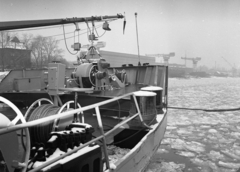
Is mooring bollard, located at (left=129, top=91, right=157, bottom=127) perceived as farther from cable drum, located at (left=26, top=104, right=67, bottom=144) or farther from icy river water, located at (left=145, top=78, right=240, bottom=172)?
cable drum, located at (left=26, top=104, right=67, bottom=144)

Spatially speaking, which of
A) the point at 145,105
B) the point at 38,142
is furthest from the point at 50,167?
the point at 145,105

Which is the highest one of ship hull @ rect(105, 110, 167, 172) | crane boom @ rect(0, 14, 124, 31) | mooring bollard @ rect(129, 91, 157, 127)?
crane boom @ rect(0, 14, 124, 31)

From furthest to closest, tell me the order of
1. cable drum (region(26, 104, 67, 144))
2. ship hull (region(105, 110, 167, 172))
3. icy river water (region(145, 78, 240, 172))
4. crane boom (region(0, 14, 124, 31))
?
crane boom (region(0, 14, 124, 31)) < icy river water (region(145, 78, 240, 172)) < ship hull (region(105, 110, 167, 172)) < cable drum (region(26, 104, 67, 144))

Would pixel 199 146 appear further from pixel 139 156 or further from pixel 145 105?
pixel 139 156

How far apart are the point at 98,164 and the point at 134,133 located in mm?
2175

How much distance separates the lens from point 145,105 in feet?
16.4

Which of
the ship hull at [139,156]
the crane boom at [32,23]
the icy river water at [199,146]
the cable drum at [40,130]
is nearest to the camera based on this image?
the cable drum at [40,130]

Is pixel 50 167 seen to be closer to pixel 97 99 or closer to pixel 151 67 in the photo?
pixel 97 99

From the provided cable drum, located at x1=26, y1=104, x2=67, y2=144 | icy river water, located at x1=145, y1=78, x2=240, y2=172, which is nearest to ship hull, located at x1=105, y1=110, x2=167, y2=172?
icy river water, located at x1=145, y1=78, x2=240, y2=172

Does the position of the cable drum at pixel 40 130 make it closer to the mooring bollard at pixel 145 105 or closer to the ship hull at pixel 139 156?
the ship hull at pixel 139 156

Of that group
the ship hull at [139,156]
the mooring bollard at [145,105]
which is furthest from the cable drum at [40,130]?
the mooring bollard at [145,105]

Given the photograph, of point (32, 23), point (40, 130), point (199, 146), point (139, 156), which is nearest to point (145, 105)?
point (139, 156)

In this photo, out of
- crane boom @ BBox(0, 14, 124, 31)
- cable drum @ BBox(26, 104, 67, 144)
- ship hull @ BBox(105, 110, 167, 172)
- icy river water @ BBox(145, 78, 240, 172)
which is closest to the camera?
cable drum @ BBox(26, 104, 67, 144)

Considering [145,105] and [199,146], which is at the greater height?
[145,105]
